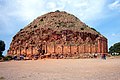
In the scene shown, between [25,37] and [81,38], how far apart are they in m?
21.0

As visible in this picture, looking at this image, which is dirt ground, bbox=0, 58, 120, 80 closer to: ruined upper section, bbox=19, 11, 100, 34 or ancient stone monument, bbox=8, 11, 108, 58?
ancient stone monument, bbox=8, 11, 108, 58

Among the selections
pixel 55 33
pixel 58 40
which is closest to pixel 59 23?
pixel 55 33

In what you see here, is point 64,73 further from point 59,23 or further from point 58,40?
point 59,23

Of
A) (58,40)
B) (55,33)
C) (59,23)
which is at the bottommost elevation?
(58,40)

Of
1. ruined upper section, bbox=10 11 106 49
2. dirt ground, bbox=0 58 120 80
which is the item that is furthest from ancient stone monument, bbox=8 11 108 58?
dirt ground, bbox=0 58 120 80

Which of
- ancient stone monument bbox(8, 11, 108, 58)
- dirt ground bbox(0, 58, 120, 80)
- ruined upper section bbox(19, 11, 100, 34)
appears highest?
ruined upper section bbox(19, 11, 100, 34)

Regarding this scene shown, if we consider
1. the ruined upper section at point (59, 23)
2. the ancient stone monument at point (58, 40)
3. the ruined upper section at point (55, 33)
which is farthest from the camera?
the ruined upper section at point (59, 23)

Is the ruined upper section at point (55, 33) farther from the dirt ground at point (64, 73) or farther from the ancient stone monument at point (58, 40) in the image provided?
the dirt ground at point (64, 73)

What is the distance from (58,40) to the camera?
248 feet

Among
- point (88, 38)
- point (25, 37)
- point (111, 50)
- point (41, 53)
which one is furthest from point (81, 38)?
point (111, 50)

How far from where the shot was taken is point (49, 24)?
86.0 m

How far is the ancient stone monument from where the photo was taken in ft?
229

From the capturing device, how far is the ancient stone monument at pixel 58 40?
6988 cm

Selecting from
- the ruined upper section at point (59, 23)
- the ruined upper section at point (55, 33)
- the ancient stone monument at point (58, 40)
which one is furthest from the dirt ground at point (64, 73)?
the ruined upper section at point (59, 23)
